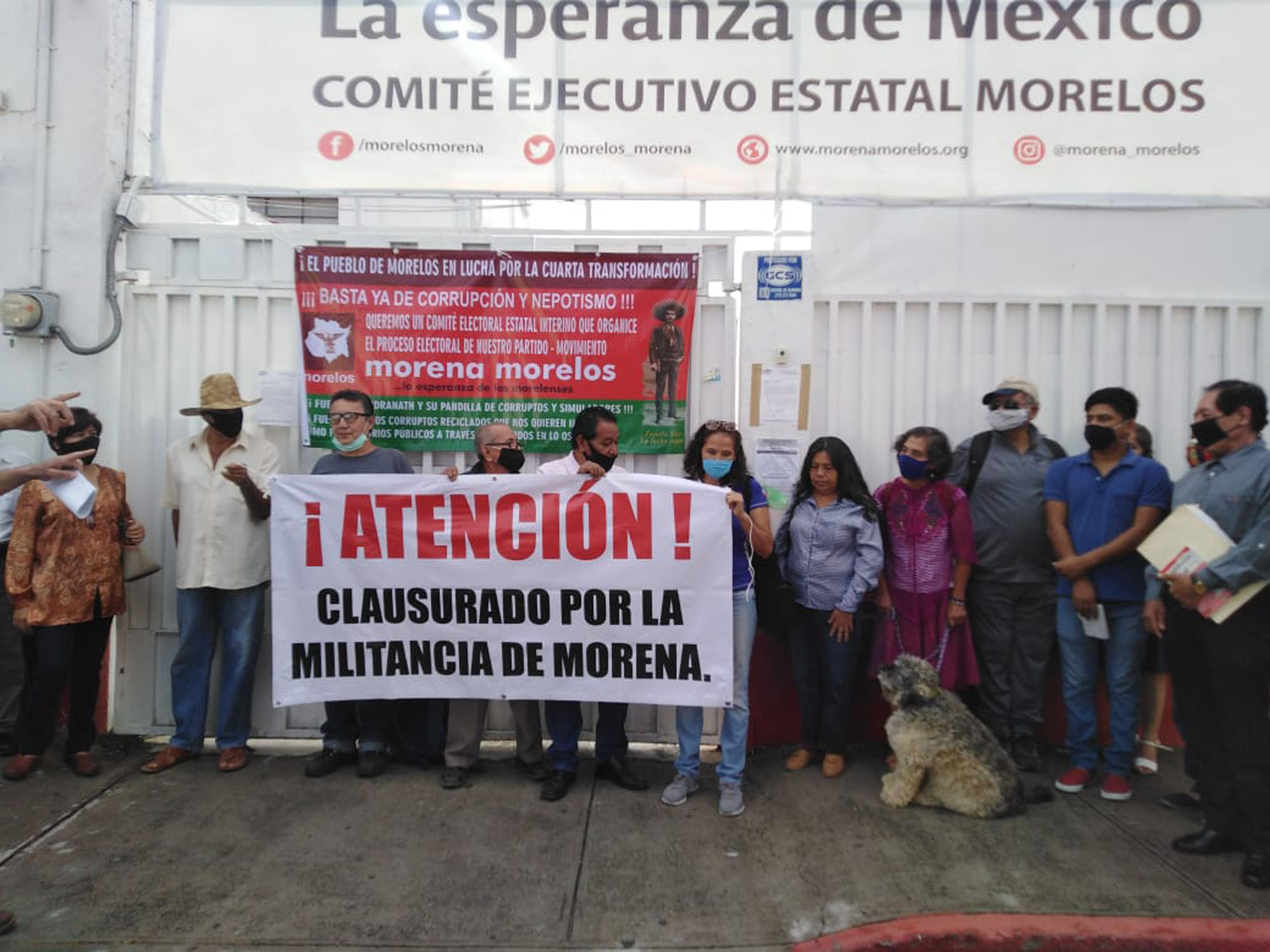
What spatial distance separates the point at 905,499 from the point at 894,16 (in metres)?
3.00

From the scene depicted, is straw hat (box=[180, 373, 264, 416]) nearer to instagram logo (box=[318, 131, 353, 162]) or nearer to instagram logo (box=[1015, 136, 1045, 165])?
instagram logo (box=[318, 131, 353, 162])

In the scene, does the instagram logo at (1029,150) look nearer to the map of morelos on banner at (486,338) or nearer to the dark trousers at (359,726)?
the map of morelos on banner at (486,338)

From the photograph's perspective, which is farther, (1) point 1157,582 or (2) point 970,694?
(2) point 970,694

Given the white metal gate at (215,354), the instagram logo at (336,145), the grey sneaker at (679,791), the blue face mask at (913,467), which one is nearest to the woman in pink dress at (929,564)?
the blue face mask at (913,467)

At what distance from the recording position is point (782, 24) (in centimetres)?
496

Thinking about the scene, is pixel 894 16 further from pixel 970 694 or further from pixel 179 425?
pixel 179 425

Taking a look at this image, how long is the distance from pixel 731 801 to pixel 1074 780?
1853mm

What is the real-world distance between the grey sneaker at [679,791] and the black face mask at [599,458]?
64.7 inches

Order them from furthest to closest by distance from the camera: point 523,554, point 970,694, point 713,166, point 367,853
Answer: point 713,166 → point 970,694 → point 523,554 → point 367,853

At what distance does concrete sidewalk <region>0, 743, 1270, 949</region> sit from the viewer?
3.12 m

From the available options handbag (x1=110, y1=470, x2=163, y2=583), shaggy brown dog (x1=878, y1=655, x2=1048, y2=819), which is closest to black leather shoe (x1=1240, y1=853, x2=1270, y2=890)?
shaggy brown dog (x1=878, y1=655, x2=1048, y2=819)

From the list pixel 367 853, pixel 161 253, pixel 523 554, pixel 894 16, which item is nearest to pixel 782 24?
pixel 894 16

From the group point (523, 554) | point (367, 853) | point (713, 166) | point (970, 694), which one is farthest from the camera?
point (713, 166)

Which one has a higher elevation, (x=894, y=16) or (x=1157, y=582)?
(x=894, y=16)
